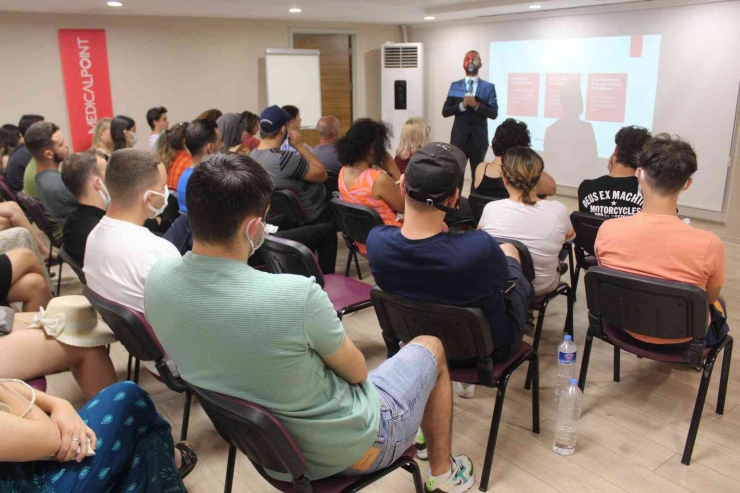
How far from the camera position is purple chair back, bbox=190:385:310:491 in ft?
4.22

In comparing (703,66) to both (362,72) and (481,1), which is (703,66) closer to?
(481,1)

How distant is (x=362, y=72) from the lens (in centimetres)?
924

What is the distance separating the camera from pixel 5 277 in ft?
8.80

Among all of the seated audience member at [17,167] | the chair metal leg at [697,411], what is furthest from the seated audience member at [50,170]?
the chair metal leg at [697,411]

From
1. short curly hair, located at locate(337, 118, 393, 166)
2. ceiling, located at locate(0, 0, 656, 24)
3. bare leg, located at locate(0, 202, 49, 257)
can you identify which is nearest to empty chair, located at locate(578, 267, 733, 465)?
short curly hair, located at locate(337, 118, 393, 166)

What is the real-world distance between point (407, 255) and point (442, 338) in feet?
1.06

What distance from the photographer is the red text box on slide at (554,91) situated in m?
6.96

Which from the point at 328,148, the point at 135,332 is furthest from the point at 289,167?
the point at 135,332

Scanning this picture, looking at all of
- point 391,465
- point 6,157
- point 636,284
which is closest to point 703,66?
point 636,284

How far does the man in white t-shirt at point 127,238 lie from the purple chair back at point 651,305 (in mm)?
1665

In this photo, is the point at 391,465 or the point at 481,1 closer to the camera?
the point at 391,465

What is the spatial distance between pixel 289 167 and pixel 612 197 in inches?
79.5

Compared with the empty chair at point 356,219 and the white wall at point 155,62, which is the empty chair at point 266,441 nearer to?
the empty chair at point 356,219

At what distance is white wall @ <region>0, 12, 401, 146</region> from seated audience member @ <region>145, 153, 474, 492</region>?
6.84 meters
